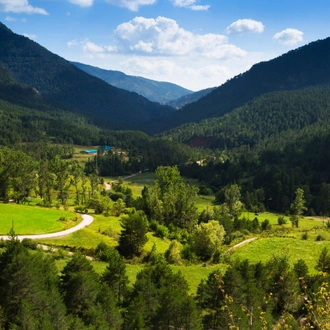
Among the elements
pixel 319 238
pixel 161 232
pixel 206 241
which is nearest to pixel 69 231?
pixel 161 232

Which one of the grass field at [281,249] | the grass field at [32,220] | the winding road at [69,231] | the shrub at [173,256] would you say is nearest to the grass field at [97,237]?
the winding road at [69,231]

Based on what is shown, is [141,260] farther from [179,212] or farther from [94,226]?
[179,212]

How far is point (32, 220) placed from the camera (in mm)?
69750

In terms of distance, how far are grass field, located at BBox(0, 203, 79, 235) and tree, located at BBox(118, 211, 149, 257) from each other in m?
12.9

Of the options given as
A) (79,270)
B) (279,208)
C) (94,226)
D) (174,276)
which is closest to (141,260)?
(94,226)

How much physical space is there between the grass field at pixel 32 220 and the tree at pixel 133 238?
12.9 metres

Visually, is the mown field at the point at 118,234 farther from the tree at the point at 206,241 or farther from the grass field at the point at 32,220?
the tree at the point at 206,241

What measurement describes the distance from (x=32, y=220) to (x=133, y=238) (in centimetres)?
2171

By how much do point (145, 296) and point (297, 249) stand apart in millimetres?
45642

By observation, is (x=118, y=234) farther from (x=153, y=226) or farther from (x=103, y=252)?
(x=103, y=252)

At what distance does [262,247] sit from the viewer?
241 feet

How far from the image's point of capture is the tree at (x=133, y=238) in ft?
213

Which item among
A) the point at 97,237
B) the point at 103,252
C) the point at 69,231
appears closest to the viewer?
the point at 103,252

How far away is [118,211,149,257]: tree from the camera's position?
65.0 metres
